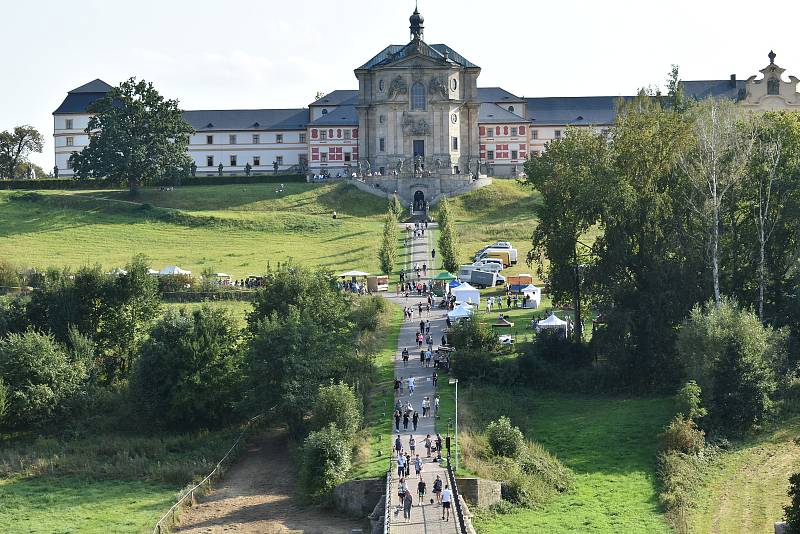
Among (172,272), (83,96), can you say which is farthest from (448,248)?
(83,96)

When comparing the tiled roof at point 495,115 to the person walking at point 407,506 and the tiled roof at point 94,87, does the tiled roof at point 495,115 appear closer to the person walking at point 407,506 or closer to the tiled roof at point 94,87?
the tiled roof at point 94,87

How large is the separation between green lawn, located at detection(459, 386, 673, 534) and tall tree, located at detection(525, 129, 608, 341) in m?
7.69

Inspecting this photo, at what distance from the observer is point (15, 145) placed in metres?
144

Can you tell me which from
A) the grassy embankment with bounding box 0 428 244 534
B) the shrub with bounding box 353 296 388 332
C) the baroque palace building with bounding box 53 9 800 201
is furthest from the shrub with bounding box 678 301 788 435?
the baroque palace building with bounding box 53 9 800 201

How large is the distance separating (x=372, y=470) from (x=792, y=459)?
1783cm

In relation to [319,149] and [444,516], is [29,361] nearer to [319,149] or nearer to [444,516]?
[444,516]

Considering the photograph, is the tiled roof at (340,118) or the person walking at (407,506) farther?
the tiled roof at (340,118)

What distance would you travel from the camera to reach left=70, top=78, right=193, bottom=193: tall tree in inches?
4540

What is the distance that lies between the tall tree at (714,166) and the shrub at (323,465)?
22.7 m

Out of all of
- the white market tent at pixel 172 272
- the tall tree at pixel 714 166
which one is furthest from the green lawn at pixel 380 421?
the white market tent at pixel 172 272

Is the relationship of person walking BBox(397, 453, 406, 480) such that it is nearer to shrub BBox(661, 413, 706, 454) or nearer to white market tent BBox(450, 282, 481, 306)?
shrub BBox(661, 413, 706, 454)

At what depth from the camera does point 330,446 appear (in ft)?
157

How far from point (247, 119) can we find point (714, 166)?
9430cm

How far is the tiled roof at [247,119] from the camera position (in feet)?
481
